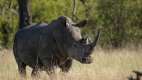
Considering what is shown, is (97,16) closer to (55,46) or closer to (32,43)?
(32,43)

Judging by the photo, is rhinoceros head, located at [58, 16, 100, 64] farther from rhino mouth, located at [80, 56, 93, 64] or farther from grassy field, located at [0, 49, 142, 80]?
grassy field, located at [0, 49, 142, 80]

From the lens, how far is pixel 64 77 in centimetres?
1088

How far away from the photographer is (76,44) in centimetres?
1114

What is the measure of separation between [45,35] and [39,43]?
22 centimetres

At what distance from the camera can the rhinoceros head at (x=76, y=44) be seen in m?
10.8

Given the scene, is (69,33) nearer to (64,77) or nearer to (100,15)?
(64,77)

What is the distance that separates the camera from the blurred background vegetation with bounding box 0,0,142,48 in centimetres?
3145

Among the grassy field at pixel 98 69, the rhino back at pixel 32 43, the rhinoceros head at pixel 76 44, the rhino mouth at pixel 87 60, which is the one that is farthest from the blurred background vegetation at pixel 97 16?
the rhino mouth at pixel 87 60

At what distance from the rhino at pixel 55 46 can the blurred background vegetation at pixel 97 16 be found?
56.0 ft

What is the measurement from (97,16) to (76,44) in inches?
911

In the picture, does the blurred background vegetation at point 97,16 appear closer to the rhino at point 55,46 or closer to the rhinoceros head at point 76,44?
the rhino at point 55,46

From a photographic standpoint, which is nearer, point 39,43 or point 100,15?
point 39,43

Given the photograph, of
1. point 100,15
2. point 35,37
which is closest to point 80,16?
point 100,15

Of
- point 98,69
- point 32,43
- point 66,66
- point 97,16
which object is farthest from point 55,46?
point 97,16
